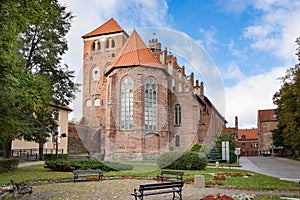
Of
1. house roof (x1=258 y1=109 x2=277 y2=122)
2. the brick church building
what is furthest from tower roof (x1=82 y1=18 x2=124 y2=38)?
house roof (x1=258 y1=109 x2=277 y2=122)

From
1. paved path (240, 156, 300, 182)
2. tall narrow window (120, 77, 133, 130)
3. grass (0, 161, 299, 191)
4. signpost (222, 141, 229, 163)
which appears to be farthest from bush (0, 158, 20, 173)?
paved path (240, 156, 300, 182)

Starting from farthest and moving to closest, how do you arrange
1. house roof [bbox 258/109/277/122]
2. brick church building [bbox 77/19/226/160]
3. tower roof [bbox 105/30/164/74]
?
house roof [bbox 258/109/277/122]
brick church building [bbox 77/19/226/160]
tower roof [bbox 105/30/164/74]

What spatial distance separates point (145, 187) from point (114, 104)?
17.9m

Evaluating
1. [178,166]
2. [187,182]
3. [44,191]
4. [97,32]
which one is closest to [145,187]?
[44,191]

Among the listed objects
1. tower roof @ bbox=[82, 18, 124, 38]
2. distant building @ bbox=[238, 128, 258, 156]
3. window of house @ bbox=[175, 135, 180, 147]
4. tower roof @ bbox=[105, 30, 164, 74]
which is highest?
tower roof @ bbox=[82, 18, 124, 38]

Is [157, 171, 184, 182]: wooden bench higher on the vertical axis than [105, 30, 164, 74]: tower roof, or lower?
lower

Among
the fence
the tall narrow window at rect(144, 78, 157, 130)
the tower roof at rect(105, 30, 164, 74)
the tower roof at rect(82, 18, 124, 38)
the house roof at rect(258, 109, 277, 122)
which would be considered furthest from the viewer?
the house roof at rect(258, 109, 277, 122)

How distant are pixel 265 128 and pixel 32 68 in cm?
6551

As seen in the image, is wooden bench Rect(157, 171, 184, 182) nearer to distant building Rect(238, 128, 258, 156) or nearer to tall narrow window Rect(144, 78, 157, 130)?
tall narrow window Rect(144, 78, 157, 130)

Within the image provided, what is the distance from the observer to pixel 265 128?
73.1m

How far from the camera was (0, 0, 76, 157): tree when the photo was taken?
8164 mm

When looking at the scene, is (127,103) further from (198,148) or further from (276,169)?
(276,169)

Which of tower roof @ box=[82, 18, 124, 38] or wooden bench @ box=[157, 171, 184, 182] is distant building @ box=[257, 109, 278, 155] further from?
wooden bench @ box=[157, 171, 184, 182]

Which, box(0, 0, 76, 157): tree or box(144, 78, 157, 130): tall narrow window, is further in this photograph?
box(144, 78, 157, 130): tall narrow window
